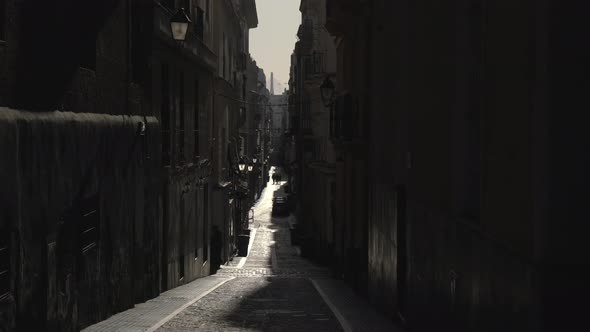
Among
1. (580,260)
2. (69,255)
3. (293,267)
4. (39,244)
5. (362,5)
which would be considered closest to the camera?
(580,260)

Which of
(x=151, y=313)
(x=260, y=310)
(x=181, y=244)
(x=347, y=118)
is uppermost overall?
(x=347, y=118)

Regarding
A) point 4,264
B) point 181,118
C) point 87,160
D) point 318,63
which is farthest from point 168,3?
point 318,63

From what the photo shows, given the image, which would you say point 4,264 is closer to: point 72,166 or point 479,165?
point 72,166

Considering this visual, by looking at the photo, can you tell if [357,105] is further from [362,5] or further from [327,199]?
[327,199]

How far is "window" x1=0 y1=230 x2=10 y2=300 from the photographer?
827 centimetres

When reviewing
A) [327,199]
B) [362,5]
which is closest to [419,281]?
[362,5]

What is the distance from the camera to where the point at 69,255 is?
10.7 meters

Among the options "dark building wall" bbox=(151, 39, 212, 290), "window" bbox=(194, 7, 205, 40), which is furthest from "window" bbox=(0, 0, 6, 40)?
"window" bbox=(194, 7, 205, 40)

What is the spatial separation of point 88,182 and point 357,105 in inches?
437

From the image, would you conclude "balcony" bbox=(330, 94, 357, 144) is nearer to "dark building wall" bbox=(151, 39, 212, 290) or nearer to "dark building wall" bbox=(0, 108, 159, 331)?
"dark building wall" bbox=(151, 39, 212, 290)

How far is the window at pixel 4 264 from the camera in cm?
827

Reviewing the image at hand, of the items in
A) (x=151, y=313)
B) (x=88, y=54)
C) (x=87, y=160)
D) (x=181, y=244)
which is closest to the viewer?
(x=87, y=160)

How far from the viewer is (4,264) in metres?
8.41

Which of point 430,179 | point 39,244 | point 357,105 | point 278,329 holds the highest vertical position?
point 357,105
